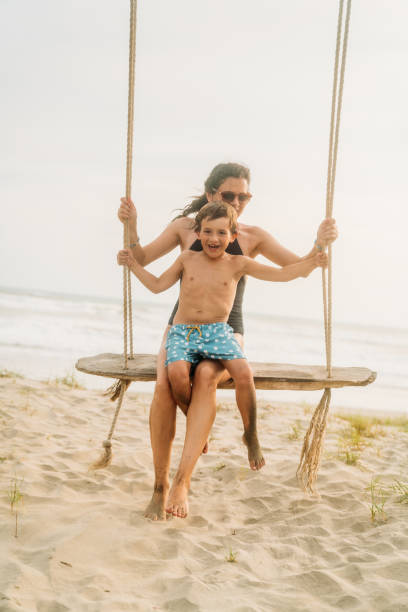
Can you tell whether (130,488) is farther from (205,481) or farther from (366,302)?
(366,302)

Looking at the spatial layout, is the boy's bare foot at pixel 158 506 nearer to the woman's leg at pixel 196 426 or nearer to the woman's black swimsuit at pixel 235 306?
the woman's leg at pixel 196 426

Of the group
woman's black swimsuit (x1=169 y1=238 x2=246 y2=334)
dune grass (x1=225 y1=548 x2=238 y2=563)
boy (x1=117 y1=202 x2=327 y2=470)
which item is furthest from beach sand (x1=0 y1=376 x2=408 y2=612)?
woman's black swimsuit (x1=169 y1=238 x2=246 y2=334)

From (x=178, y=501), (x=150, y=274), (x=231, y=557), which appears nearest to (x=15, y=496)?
(x=178, y=501)

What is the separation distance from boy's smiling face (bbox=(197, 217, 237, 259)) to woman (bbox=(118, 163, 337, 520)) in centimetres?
22

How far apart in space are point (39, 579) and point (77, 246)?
28.2 meters

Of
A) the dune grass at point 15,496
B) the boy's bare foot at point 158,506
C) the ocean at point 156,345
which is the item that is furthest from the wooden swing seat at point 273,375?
the ocean at point 156,345

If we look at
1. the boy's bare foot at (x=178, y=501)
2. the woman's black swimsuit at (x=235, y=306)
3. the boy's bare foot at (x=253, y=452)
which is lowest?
the boy's bare foot at (x=178, y=501)

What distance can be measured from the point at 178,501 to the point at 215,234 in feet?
4.20

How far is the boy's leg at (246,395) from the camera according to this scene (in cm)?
257

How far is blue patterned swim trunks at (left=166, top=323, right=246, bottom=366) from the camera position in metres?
2.63

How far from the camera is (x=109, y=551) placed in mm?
2113

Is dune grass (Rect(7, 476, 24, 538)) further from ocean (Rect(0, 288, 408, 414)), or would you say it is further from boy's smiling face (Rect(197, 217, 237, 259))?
ocean (Rect(0, 288, 408, 414))

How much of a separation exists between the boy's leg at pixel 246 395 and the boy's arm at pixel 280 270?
545 millimetres

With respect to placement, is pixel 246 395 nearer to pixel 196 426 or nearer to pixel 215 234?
pixel 196 426
